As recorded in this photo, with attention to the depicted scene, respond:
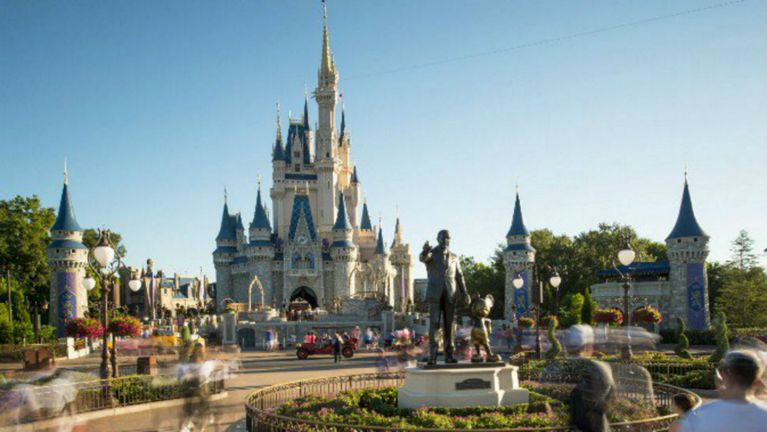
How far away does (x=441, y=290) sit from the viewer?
38.8 feet

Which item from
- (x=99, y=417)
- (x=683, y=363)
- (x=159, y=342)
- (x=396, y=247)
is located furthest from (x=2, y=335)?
(x=396, y=247)

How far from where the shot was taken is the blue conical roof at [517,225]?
2223 inches

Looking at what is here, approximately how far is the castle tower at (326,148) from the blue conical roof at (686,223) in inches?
1699

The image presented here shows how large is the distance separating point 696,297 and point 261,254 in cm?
4333

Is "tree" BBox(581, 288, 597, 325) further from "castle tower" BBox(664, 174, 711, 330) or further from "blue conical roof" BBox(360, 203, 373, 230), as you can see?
"blue conical roof" BBox(360, 203, 373, 230)

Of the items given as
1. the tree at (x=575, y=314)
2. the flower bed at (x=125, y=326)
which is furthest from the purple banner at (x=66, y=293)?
the tree at (x=575, y=314)

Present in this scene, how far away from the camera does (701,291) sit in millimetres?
42375

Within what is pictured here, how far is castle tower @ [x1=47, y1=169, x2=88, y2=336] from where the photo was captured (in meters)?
44.6

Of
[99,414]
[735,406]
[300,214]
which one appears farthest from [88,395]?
[300,214]

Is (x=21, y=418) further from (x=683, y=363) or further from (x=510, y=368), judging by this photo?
(x=683, y=363)

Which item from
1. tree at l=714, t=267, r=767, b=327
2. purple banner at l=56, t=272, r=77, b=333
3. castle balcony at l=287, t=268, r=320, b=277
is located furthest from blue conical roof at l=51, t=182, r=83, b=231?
tree at l=714, t=267, r=767, b=327

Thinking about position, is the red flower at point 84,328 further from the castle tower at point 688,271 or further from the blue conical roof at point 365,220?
the blue conical roof at point 365,220

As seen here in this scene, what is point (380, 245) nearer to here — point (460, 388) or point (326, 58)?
point (326, 58)

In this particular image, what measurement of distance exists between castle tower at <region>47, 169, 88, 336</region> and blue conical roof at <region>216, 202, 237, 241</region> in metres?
29.2
